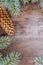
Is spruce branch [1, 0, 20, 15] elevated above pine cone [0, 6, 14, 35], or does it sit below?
above

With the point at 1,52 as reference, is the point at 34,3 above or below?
above

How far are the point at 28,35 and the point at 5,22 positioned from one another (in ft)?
0.47

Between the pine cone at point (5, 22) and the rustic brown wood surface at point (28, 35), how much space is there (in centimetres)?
6

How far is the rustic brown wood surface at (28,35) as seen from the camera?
868 millimetres

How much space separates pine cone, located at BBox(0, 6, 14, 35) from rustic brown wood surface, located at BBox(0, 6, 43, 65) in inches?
2.3

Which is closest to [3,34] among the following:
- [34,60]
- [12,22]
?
[12,22]

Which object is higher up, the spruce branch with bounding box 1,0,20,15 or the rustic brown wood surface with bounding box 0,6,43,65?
the spruce branch with bounding box 1,0,20,15

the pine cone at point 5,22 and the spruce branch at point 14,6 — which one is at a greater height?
the spruce branch at point 14,6

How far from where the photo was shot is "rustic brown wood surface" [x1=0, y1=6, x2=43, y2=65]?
868 millimetres

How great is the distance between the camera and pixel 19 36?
2.89 ft

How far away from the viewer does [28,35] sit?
88 centimetres

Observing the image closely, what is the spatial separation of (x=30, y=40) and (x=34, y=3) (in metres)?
0.19

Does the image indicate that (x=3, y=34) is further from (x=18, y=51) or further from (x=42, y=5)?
(x=42, y=5)

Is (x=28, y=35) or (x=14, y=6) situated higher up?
(x=14, y=6)
